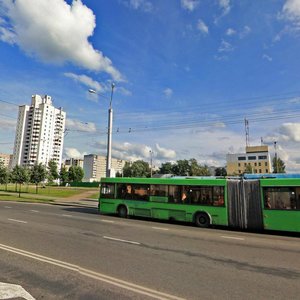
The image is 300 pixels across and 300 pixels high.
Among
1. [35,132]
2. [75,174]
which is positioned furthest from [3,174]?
[75,174]

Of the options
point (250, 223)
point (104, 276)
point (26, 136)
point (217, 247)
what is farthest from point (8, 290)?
point (26, 136)

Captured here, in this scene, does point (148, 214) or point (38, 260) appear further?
point (148, 214)

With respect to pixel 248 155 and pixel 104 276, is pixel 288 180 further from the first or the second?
pixel 248 155

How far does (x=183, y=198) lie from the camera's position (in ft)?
52.2

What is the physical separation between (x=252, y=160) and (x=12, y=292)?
425ft

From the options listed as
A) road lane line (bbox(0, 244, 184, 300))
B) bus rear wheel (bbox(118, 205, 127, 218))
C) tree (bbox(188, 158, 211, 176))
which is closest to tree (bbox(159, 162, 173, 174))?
tree (bbox(188, 158, 211, 176))

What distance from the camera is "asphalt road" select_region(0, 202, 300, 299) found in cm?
519

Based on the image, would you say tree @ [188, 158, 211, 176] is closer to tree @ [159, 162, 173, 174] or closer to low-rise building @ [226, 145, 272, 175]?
low-rise building @ [226, 145, 272, 175]

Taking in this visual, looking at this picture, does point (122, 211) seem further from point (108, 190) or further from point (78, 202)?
point (78, 202)

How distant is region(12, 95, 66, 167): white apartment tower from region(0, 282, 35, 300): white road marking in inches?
3897

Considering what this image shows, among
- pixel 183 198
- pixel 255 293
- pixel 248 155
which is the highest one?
pixel 248 155

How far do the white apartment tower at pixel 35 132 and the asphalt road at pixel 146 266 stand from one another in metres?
95.5

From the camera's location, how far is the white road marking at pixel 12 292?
479 cm

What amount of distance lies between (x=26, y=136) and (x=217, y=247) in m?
118
